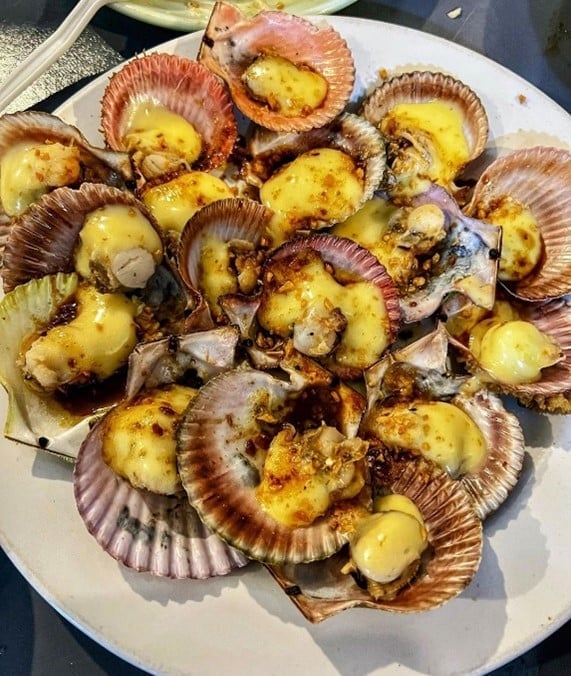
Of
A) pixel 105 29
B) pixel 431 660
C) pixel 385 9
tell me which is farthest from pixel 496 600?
pixel 105 29

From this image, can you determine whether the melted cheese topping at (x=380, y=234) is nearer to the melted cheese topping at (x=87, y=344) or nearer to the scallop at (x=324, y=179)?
the scallop at (x=324, y=179)

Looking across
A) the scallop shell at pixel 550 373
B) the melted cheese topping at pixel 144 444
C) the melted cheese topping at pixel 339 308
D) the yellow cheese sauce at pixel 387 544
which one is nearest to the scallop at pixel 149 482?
the melted cheese topping at pixel 144 444

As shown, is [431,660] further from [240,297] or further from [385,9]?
[385,9]

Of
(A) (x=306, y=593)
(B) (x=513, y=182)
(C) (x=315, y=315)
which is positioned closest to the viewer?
(A) (x=306, y=593)

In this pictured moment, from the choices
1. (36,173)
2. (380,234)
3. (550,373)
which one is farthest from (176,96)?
(550,373)

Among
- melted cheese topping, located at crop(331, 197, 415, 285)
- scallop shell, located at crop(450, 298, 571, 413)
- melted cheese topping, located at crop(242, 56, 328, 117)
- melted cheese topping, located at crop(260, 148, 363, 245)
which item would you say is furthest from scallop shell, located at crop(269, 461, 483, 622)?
melted cheese topping, located at crop(242, 56, 328, 117)

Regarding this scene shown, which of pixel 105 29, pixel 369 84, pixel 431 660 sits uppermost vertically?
pixel 105 29

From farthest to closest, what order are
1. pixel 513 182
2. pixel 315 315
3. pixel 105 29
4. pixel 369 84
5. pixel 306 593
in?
pixel 105 29 < pixel 369 84 < pixel 513 182 < pixel 315 315 < pixel 306 593
